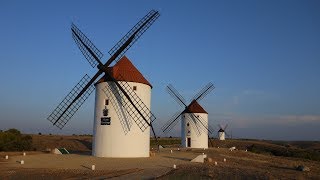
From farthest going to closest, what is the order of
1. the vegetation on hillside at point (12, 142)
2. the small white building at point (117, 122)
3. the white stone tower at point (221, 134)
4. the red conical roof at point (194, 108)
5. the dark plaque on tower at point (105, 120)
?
the white stone tower at point (221, 134), the red conical roof at point (194, 108), the vegetation on hillside at point (12, 142), the dark plaque on tower at point (105, 120), the small white building at point (117, 122)

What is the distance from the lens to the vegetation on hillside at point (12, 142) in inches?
1540

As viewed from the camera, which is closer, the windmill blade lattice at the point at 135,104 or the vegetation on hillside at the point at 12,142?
the windmill blade lattice at the point at 135,104

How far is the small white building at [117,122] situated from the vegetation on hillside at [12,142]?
615 inches

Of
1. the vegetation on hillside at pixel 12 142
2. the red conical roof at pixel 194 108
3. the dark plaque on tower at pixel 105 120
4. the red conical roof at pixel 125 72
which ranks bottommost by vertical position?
the vegetation on hillside at pixel 12 142

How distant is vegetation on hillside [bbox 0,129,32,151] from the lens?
39125mm

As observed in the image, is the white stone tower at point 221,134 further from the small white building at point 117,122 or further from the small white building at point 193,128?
the small white building at point 117,122

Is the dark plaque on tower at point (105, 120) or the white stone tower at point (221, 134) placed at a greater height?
the dark plaque on tower at point (105, 120)

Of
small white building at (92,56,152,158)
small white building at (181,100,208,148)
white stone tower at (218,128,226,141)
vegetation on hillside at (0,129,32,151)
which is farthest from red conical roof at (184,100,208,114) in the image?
white stone tower at (218,128,226,141)

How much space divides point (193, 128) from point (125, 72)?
72.5 ft

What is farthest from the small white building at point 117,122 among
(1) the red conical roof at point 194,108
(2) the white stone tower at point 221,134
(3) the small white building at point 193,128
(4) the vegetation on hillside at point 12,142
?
(2) the white stone tower at point 221,134

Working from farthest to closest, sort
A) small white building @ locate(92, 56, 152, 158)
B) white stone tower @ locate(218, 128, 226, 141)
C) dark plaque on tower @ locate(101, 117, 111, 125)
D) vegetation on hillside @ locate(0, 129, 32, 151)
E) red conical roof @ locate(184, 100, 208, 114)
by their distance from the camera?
white stone tower @ locate(218, 128, 226, 141), red conical roof @ locate(184, 100, 208, 114), vegetation on hillside @ locate(0, 129, 32, 151), dark plaque on tower @ locate(101, 117, 111, 125), small white building @ locate(92, 56, 152, 158)

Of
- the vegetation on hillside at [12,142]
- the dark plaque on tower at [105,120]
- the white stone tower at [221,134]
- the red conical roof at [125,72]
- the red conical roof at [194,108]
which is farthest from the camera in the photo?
the white stone tower at [221,134]

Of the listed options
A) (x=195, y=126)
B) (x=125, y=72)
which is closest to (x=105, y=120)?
(x=125, y=72)

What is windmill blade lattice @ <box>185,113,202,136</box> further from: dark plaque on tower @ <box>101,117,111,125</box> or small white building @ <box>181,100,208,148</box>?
dark plaque on tower @ <box>101,117,111,125</box>
